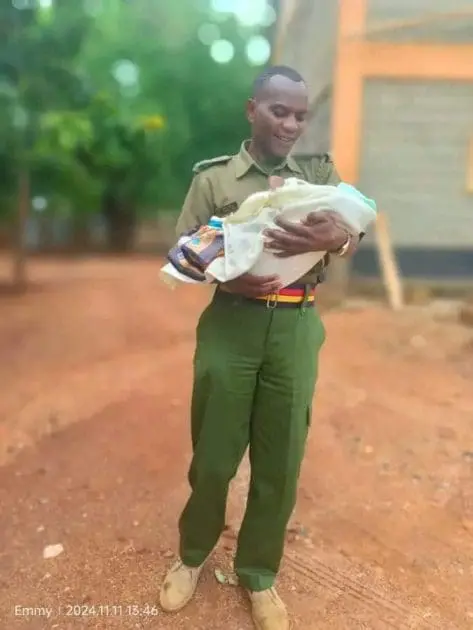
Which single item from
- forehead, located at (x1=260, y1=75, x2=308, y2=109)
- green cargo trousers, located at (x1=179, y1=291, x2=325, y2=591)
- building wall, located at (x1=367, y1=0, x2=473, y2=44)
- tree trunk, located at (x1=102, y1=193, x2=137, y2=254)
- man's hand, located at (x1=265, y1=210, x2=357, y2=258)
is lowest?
tree trunk, located at (x1=102, y1=193, x2=137, y2=254)

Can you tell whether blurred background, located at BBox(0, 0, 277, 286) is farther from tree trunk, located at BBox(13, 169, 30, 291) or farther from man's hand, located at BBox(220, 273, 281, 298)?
man's hand, located at BBox(220, 273, 281, 298)

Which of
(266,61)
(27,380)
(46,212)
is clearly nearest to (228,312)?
(27,380)

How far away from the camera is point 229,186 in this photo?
2199 mm

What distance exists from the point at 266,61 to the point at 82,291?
560 cm

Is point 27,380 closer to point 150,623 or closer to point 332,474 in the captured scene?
point 332,474

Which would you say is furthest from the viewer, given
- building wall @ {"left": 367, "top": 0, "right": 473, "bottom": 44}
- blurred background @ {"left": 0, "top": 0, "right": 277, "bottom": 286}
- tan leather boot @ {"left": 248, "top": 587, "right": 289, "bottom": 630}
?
blurred background @ {"left": 0, "top": 0, "right": 277, "bottom": 286}

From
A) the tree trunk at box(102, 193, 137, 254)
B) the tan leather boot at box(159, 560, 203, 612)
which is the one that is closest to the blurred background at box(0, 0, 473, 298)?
the tree trunk at box(102, 193, 137, 254)

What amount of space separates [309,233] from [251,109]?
17.2 inches

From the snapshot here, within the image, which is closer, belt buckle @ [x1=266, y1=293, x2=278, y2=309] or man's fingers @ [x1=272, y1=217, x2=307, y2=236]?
man's fingers @ [x1=272, y1=217, x2=307, y2=236]

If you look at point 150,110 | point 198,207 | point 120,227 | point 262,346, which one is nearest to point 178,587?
point 262,346

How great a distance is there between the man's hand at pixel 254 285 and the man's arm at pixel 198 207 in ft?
0.79

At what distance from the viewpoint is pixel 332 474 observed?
12.2 ft

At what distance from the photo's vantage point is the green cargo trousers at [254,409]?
221 cm

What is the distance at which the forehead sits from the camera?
2.06 metres
